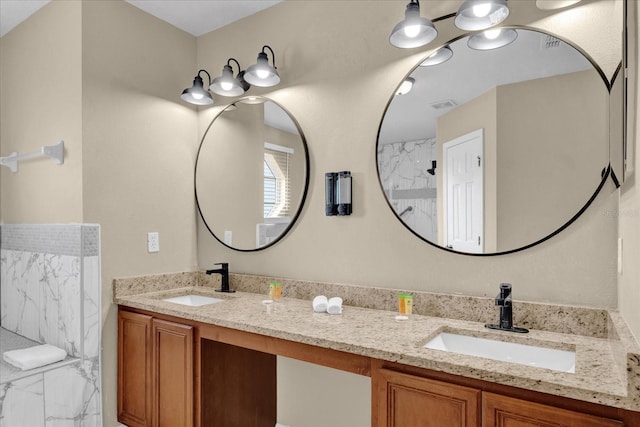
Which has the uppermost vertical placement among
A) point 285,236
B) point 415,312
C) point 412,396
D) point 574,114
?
point 574,114

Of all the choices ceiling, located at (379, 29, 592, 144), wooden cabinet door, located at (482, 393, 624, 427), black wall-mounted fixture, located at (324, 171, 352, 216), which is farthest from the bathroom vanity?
ceiling, located at (379, 29, 592, 144)

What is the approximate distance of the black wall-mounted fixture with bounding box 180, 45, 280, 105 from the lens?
2.21 metres

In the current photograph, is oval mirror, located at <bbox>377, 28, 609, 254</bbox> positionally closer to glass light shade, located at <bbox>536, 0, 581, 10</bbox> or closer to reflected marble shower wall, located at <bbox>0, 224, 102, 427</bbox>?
glass light shade, located at <bbox>536, 0, 581, 10</bbox>

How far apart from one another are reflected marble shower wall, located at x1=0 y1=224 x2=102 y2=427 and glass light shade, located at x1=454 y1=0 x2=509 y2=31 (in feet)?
7.03

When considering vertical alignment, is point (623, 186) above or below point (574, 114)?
below

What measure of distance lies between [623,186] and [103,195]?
2466mm

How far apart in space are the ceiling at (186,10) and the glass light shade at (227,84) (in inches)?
15.6

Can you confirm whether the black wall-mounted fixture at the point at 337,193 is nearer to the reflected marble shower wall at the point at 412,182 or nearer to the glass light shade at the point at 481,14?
the reflected marble shower wall at the point at 412,182

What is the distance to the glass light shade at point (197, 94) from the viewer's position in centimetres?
249

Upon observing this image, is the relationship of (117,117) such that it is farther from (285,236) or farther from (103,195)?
(285,236)

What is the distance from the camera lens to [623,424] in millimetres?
992

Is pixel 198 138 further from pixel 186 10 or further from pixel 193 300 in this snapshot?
pixel 193 300

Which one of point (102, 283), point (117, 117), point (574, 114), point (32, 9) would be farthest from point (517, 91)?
point (32, 9)

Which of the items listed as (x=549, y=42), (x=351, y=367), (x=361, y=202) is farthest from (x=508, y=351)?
(x=549, y=42)
